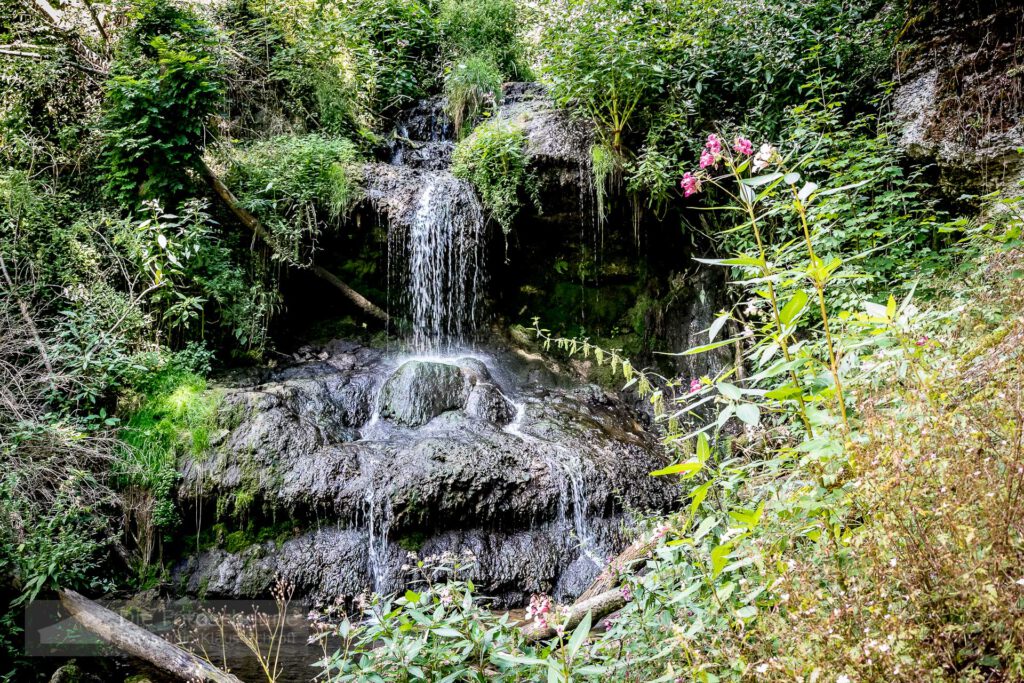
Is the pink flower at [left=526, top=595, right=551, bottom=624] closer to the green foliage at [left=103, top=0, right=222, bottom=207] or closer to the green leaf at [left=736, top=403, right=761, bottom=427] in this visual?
the green leaf at [left=736, top=403, right=761, bottom=427]

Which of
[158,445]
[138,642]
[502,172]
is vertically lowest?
[138,642]

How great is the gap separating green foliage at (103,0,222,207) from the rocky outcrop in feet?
22.2

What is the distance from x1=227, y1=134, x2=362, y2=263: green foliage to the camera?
255 inches

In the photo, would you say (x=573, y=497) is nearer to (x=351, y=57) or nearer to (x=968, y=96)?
(x=968, y=96)

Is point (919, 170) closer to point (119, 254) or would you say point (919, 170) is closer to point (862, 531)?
point (862, 531)

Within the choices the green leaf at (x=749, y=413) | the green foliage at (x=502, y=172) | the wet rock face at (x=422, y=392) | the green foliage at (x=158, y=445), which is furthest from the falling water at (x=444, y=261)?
the green leaf at (x=749, y=413)

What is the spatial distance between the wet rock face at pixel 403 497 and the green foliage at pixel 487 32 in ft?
22.0

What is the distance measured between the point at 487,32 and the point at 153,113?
5.79 meters

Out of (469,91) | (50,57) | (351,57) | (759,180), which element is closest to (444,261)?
(469,91)

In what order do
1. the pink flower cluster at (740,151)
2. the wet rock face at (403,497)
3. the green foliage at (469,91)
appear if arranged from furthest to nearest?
the green foliage at (469,91) → the wet rock face at (403,497) → the pink flower cluster at (740,151)

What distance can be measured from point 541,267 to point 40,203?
5.44 meters

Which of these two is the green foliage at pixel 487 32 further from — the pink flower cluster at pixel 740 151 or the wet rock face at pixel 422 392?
the pink flower cluster at pixel 740 151

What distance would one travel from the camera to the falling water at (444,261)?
6957 millimetres

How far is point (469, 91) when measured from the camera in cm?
851
